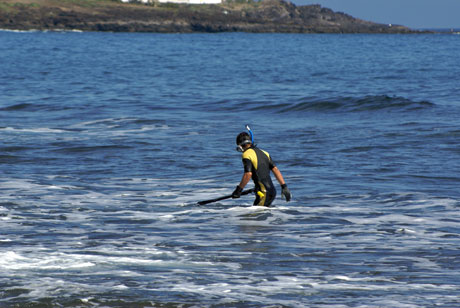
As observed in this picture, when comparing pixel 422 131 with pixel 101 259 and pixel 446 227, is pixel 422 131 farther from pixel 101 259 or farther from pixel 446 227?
pixel 101 259

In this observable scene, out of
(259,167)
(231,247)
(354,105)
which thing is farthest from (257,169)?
(354,105)

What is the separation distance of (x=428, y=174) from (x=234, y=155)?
5.67 m

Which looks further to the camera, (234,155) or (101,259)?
(234,155)

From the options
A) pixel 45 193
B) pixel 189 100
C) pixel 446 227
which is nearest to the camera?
pixel 446 227

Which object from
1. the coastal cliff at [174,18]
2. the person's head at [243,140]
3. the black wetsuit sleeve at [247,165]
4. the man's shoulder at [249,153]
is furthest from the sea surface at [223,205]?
the coastal cliff at [174,18]

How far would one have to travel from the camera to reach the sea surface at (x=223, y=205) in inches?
352

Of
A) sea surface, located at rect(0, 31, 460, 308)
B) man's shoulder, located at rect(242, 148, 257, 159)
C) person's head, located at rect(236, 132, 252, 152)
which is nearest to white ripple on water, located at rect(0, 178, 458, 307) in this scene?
sea surface, located at rect(0, 31, 460, 308)

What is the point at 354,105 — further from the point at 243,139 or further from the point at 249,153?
the point at 243,139

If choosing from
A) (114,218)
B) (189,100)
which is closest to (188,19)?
(189,100)

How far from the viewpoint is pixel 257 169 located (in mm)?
12641

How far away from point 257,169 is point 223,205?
1.79m

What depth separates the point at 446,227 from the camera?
12.2 m

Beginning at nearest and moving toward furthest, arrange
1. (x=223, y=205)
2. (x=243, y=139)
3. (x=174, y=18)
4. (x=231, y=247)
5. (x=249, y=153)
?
1. (x=231, y=247)
2. (x=243, y=139)
3. (x=249, y=153)
4. (x=223, y=205)
5. (x=174, y=18)

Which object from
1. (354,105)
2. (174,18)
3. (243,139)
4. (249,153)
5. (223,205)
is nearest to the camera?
(243,139)
